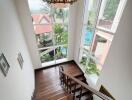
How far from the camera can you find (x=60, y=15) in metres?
4.78

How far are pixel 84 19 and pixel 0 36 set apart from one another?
3340mm

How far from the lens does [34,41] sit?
189 inches

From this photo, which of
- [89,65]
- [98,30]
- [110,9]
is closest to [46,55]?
[89,65]

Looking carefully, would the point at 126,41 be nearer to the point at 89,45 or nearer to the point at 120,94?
the point at 120,94

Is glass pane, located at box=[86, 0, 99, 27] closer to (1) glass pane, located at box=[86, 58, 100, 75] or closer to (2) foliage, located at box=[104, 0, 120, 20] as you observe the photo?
(2) foliage, located at box=[104, 0, 120, 20]

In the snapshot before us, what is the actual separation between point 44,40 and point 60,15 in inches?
54.7

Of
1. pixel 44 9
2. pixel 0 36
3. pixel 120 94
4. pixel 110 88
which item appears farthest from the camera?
pixel 44 9

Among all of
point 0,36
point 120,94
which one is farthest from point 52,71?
point 0,36

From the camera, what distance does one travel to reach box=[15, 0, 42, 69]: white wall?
155 inches

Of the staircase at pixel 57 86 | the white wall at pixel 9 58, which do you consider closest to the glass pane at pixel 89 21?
the staircase at pixel 57 86

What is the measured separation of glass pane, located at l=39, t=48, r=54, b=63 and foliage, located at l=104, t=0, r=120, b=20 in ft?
10.2

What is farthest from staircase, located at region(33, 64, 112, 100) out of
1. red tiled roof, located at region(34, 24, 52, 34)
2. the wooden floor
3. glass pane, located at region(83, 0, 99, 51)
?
red tiled roof, located at region(34, 24, 52, 34)

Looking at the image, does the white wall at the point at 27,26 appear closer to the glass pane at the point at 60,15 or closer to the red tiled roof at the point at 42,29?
the red tiled roof at the point at 42,29

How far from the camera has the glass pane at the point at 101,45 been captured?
3.41 m
